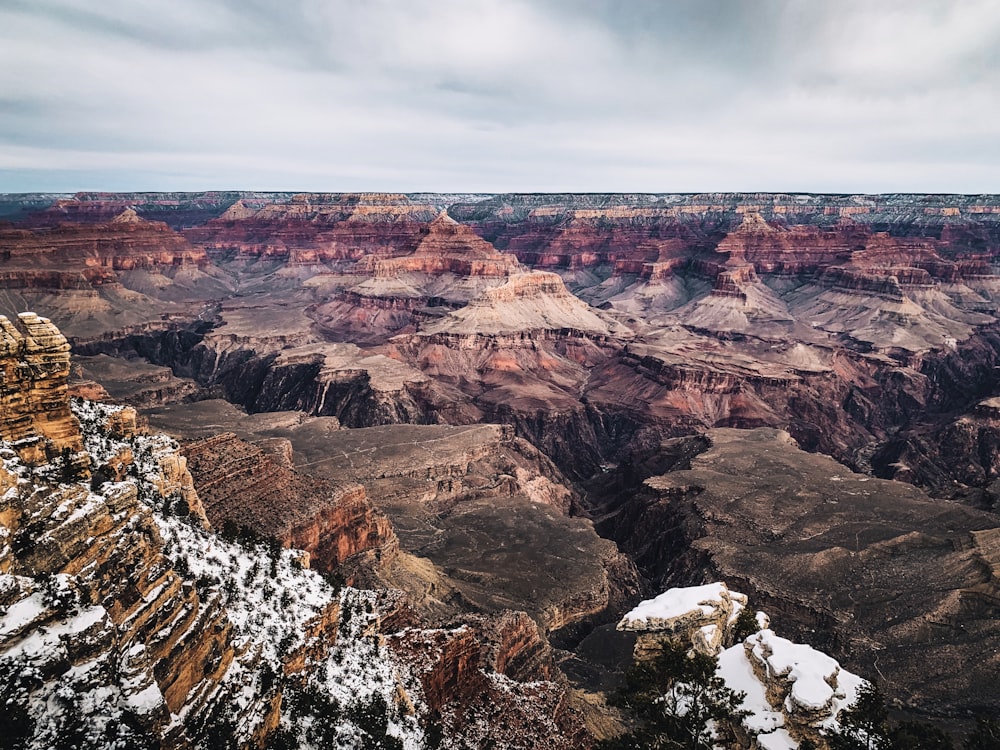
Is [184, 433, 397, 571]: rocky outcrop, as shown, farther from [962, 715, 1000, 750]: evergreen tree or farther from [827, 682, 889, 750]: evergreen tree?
[962, 715, 1000, 750]: evergreen tree

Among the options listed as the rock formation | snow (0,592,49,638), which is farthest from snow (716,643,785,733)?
snow (0,592,49,638)

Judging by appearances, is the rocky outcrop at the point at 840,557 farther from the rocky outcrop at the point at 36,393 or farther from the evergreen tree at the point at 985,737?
the rocky outcrop at the point at 36,393

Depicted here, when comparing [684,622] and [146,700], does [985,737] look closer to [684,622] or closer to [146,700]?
[684,622]

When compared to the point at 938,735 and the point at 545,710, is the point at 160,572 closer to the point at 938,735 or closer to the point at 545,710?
the point at 545,710

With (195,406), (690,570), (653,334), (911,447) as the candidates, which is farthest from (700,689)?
(653,334)

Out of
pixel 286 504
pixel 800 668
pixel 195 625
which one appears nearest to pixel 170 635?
pixel 195 625

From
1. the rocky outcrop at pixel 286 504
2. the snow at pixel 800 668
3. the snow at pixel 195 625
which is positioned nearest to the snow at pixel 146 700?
the snow at pixel 195 625
